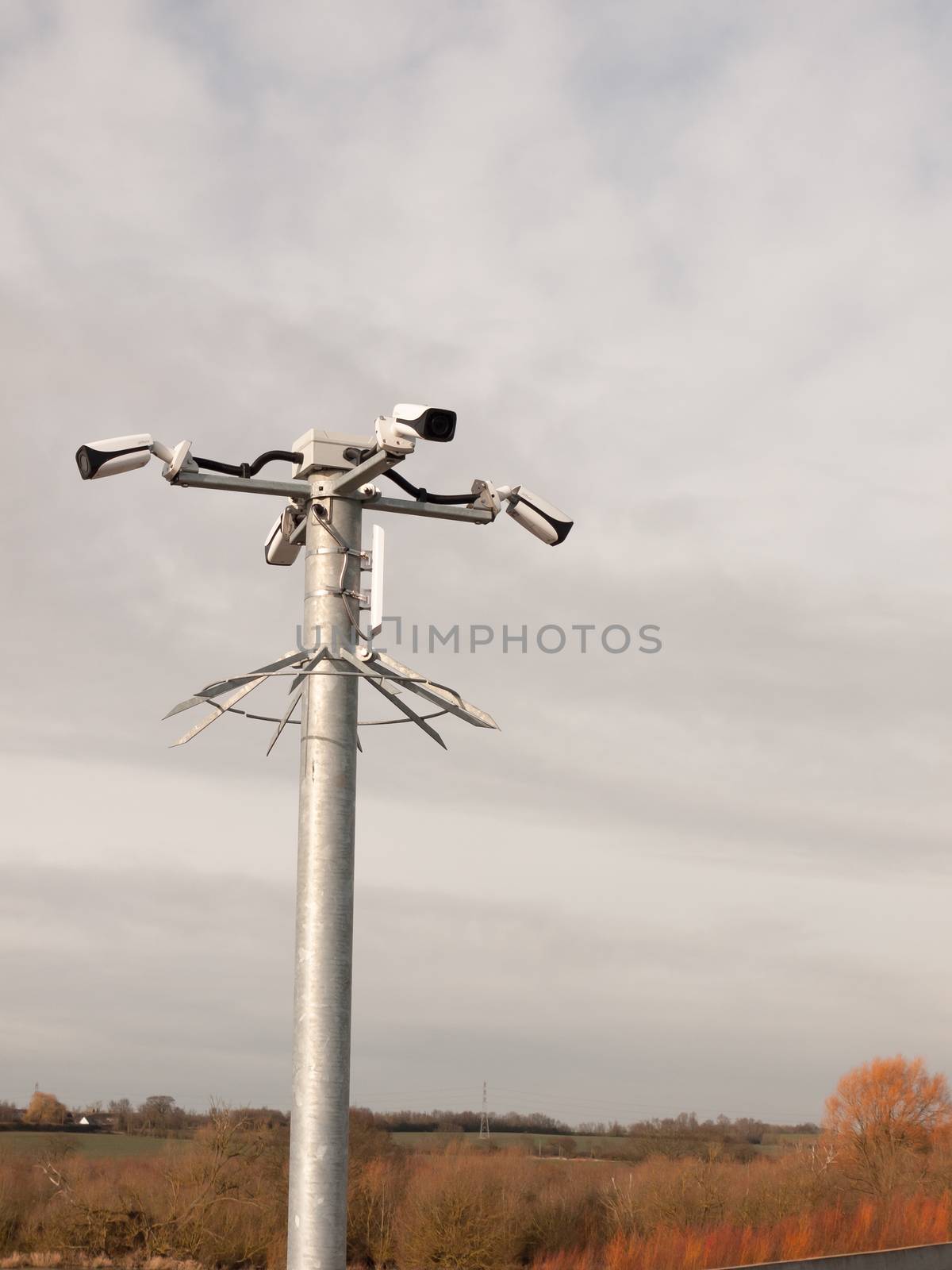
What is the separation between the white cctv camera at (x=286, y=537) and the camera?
838 cm

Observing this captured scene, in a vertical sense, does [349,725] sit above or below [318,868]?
above

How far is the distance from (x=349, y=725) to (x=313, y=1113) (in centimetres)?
204

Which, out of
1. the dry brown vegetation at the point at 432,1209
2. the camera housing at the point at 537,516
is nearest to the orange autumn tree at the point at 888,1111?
the dry brown vegetation at the point at 432,1209

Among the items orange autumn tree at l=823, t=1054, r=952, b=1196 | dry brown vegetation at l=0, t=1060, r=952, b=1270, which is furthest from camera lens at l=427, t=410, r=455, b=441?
orange autumn tree at l=823, t=1054, r=952, b=1196

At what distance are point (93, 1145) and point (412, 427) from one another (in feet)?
141

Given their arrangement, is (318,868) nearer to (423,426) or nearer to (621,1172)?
(423,426)

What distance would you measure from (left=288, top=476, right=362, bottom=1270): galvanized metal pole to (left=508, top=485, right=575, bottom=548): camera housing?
1.45 metres

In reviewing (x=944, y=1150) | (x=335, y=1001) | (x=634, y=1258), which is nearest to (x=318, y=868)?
(x=335, y=1001)

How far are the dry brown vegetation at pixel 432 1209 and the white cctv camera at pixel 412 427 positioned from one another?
19.1 metres

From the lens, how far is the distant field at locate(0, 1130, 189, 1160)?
33.3m

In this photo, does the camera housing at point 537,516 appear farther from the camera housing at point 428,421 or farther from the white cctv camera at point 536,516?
the camera housing at point 428,421

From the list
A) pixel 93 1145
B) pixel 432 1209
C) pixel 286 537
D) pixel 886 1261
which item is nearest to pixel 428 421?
pixel 286 537

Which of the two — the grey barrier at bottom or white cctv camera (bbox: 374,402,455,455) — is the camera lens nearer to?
white cctv camera (bbox: 374,402,455,455)

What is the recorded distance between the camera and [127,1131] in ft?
176
